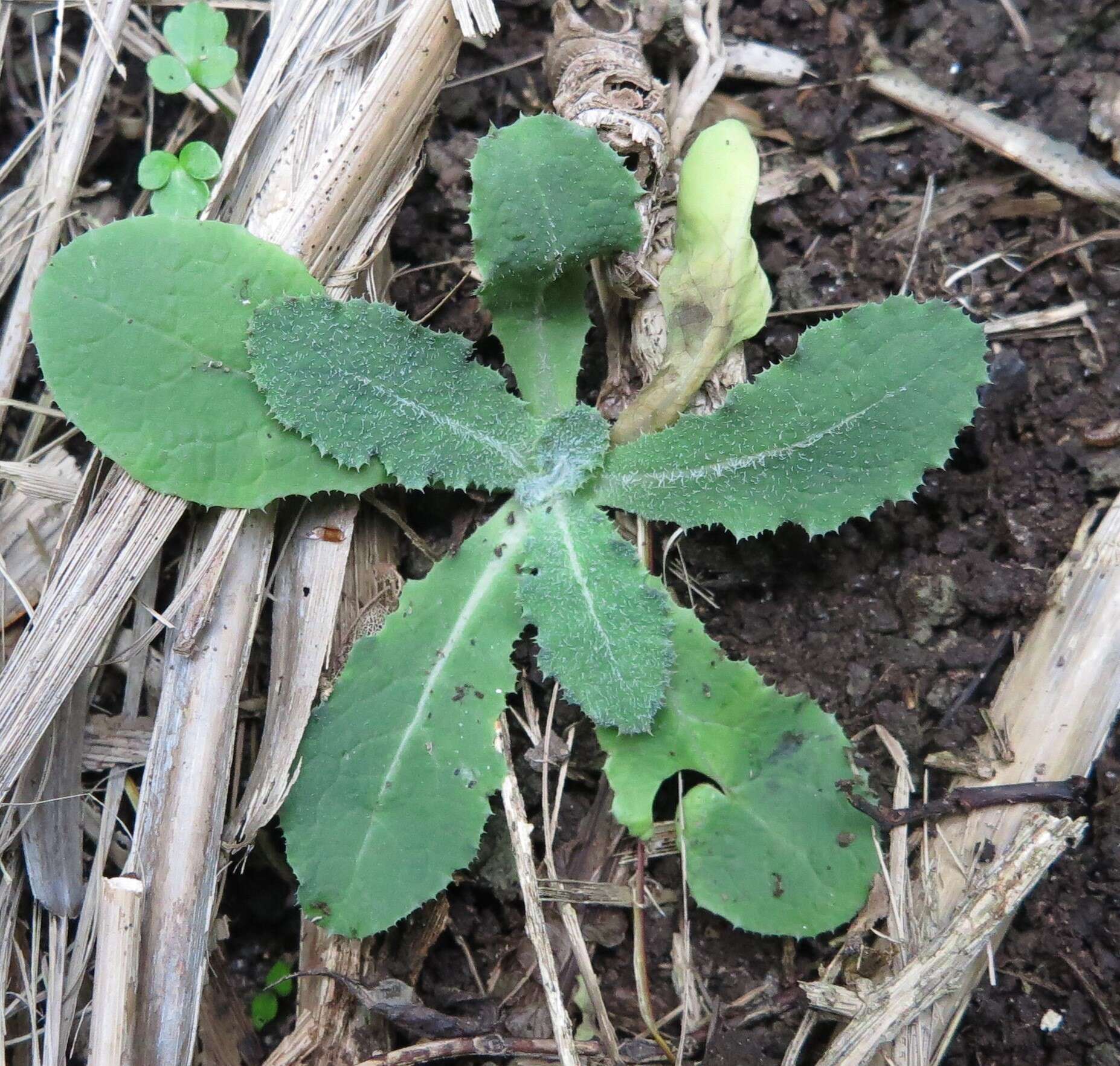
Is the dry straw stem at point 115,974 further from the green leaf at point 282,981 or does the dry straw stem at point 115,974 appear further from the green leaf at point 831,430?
the green leaf at point 831,430

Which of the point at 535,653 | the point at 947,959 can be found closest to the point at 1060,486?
the point at 947,959

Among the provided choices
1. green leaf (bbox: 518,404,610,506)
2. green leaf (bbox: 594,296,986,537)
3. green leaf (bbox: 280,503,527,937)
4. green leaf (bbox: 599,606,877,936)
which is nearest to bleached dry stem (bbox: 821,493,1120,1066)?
green leaf (bbox: 599,606,877,936)

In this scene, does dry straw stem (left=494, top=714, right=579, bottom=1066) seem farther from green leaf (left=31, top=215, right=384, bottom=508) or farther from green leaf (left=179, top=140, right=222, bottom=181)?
green leaf (left=179, top=140, right=222, bottom=181)

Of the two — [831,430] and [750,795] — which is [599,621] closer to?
[750,795]

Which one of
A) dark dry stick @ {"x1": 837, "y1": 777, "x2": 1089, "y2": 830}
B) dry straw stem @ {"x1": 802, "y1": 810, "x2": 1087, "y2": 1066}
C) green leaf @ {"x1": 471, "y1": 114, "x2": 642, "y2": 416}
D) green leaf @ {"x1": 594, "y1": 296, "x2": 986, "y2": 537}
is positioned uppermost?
green leaf @ {"x1": 471, "y1": 114, "x2": 642, "y2": 416}

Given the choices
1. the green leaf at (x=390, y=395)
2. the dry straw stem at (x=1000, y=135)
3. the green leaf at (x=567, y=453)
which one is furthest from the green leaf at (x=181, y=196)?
the dry straw stem at (x=1000, y=135)

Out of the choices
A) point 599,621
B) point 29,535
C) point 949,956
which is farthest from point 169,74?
point 949,956

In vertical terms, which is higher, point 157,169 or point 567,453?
point 157,169
